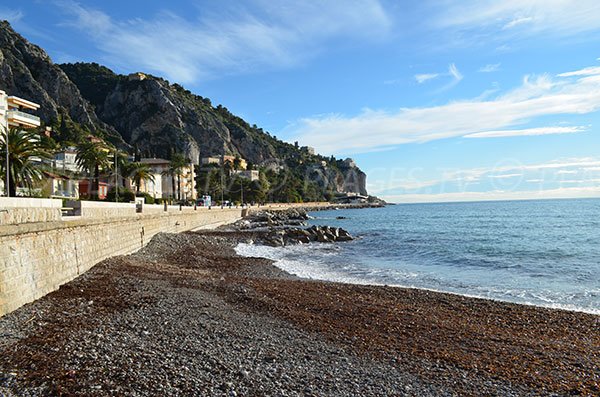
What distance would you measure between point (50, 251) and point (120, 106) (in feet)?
479

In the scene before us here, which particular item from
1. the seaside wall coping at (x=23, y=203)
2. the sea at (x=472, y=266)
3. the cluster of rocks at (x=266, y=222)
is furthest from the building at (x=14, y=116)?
the seaside wall coping at (x=23, y=203)

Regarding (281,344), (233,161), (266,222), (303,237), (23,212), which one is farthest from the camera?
(233,161)

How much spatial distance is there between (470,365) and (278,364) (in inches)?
143

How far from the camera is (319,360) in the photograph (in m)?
8.14

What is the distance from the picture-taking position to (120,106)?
5743 inches

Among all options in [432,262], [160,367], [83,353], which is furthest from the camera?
[432,262]

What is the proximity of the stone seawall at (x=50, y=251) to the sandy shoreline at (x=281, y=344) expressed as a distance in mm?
467

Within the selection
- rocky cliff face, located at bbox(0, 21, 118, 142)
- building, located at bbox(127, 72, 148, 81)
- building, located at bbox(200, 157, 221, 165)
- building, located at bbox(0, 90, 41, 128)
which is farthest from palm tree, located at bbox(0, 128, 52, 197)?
building, located at bbox(127, 72, 148, 81)

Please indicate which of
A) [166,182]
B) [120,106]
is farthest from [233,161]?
[166,182]

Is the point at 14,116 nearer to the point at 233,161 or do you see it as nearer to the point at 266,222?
the point at 266,222

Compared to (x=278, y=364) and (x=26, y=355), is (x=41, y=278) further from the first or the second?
(x=278, y=364)

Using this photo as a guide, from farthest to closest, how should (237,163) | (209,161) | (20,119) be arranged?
(237,163), (209,161), (20,119)

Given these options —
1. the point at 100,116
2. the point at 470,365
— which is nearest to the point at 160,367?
the point at 470,365

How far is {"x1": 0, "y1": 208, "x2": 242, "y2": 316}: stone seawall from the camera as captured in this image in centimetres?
1048
